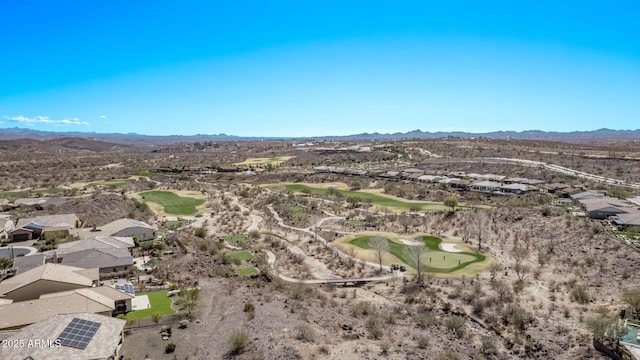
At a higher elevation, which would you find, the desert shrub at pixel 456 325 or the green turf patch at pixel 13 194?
the green turf patch at pixel 13 194

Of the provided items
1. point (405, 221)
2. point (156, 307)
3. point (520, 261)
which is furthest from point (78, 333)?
point (405, 221)

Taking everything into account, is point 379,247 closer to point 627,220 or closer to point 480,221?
point 480,221

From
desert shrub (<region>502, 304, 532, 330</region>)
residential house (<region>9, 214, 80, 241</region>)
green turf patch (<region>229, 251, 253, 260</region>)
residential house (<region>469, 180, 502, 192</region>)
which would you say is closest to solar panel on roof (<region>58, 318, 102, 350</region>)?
green turf patch (<region>229, 251, 253, 260</region>)

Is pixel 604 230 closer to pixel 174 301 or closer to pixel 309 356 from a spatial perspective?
pixel 309 356

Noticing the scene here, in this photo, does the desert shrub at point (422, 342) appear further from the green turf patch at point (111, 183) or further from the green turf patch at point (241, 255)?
the green turf patch at point (111, 183)

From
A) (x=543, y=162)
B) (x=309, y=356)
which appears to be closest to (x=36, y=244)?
(x=309, y=356)

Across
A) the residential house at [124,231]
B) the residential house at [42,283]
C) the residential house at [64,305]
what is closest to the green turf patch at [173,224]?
the residential house at [124,231]

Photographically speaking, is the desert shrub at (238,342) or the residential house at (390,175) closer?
the desert shrub at (238,342)

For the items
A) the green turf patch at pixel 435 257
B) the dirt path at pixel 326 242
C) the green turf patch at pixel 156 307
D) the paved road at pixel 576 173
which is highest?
the paved road at pixel 576 173
